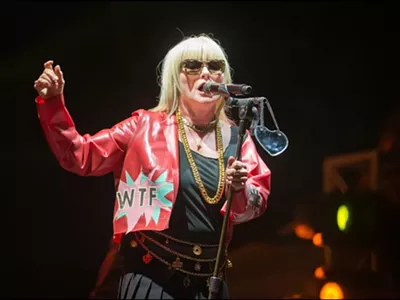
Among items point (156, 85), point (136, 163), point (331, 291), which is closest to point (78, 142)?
point (136, 163)

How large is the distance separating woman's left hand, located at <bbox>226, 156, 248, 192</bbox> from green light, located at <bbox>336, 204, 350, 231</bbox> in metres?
0.94

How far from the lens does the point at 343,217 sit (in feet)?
7.27

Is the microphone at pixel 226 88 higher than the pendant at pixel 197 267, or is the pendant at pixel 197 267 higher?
the microphone at pixel 226 88

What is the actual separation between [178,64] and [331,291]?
103cm

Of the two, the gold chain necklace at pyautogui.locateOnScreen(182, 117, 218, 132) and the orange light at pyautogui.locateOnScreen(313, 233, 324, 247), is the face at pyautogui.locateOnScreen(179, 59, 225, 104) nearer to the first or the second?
the gold chain necklace at pyautogui.locateOnScreen(182, 117, 218, 132)

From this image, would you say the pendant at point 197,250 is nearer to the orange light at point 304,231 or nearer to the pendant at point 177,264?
the pendant at point 177,264

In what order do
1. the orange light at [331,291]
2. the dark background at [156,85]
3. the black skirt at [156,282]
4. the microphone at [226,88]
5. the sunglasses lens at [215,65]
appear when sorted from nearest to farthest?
the microphone at [226,88] → the black skirt at [156,282] → the sunglasses lens at [215,65] → the dark background at [156,85] → the orange light at [331,291]

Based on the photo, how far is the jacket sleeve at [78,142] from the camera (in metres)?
1.37

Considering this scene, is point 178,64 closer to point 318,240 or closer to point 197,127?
point 197,127

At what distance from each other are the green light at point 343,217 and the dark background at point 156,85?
0.37 ft

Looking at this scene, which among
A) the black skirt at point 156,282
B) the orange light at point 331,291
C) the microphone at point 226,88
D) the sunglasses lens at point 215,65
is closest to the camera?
the microphone at point 226,88

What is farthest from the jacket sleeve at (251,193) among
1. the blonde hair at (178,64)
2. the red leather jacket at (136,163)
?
the blonde hair at (178,64)

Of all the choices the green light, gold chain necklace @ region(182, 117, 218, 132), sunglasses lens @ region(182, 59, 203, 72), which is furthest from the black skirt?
the green light

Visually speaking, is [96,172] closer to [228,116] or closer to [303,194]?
[228,116]
